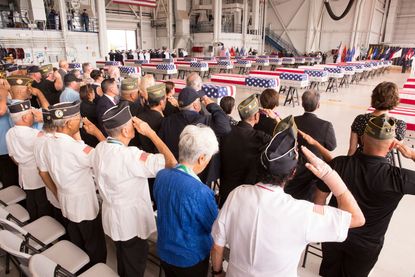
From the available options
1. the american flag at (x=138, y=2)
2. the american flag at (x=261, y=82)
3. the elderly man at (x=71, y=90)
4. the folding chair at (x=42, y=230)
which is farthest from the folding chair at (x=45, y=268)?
the american flag at (x=138, y=2)

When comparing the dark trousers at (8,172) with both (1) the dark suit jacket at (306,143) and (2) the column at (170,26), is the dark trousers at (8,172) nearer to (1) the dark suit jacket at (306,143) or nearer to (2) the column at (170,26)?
(1) the dark suit jacket at (306,143)

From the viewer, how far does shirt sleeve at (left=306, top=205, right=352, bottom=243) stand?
1.14 metres

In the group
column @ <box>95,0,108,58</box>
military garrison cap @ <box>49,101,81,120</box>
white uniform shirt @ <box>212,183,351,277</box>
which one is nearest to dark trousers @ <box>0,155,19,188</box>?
military garrison cap @ <box>49,101,81,120</box>

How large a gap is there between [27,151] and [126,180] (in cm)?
139

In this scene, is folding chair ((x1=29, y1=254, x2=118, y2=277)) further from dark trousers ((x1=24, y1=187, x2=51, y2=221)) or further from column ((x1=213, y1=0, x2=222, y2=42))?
column ((x1=213, y1=0, x2=222, y2=42))

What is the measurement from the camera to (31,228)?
2371 mm

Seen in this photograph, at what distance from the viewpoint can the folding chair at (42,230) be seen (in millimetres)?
2188

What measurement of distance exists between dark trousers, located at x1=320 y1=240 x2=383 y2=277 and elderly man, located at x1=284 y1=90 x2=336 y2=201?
553mm

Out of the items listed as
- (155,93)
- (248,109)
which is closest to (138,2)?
(155,93)

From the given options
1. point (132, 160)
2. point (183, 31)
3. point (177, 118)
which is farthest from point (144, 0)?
point (132, 160)

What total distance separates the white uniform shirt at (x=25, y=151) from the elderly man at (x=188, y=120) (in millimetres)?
1198

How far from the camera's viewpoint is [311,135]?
2564mm

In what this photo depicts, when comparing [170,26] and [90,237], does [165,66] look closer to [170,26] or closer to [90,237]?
[90,237]

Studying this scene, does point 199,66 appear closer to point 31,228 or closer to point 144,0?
point 144,0
